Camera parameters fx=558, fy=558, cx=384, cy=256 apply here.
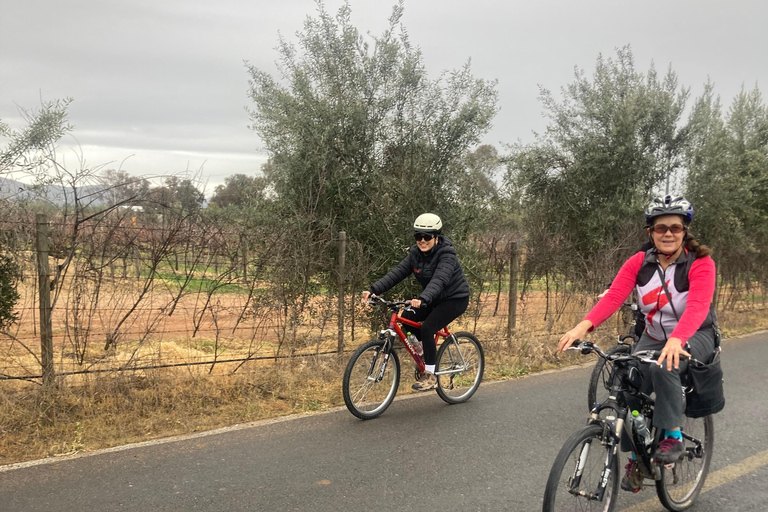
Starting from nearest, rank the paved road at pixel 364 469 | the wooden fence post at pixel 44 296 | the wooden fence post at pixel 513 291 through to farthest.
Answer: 1. the paved road at pixel 364 469
2. the wooden fence post at pixel 44 296
3. the wooden fence post at pixel 513 291

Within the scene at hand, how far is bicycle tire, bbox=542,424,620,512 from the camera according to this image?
3072mm

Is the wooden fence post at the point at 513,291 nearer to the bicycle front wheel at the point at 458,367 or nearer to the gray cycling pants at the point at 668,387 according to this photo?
the bicycle front wheel at the point at 458,367

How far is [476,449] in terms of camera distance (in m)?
5.01

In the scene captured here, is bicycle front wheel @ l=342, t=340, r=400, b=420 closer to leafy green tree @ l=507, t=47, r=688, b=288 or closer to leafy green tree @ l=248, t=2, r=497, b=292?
leafy green tree @ l=248, t=2, r=497, b=292

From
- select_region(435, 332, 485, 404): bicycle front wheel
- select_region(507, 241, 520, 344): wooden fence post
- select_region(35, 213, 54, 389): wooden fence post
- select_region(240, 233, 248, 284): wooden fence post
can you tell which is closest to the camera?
select_region(35, 213, 54, 389): wooden fence post

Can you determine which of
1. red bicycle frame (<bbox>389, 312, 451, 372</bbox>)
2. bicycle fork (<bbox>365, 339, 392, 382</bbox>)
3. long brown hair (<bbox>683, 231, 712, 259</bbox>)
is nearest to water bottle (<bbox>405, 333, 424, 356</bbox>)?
red bicycle frame (<bbox>389, 312, 451, 372</bbox>)

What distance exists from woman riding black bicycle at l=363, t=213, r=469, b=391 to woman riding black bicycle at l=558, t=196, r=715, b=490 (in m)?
2.41

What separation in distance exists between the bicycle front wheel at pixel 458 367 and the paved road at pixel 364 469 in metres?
0.36

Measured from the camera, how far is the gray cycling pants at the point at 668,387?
3.32 meters

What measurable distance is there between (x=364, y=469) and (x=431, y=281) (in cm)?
215

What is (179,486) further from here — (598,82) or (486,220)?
(598,82)

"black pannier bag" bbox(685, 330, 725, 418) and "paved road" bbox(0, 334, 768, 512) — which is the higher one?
"black pannier bag" bbox(685, 330, 725, 418)

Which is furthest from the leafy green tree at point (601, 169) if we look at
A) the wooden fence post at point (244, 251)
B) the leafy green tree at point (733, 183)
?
the wooden fence post at point (244, 251)

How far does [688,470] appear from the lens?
393 cm
